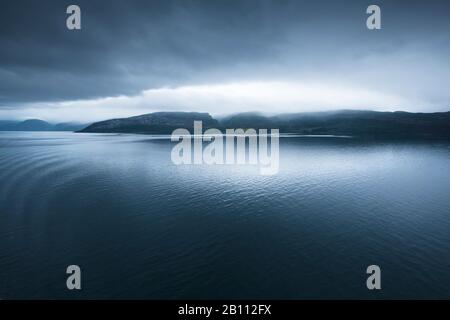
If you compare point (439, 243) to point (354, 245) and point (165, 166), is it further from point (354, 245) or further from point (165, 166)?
point (165, 166)

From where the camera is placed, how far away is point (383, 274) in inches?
848

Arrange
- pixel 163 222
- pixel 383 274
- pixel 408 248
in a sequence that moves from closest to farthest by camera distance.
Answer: pixel 383 274
pixel 408 248
pixel 163 222

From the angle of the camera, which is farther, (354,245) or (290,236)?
(290,236)

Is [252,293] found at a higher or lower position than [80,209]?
lower

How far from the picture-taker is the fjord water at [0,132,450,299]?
19.9 meters

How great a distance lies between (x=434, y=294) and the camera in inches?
747

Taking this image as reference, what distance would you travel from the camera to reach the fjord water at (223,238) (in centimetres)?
1992

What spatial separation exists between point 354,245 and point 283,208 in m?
12.3

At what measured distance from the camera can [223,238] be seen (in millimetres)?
27797

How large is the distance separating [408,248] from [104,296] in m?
30.5
